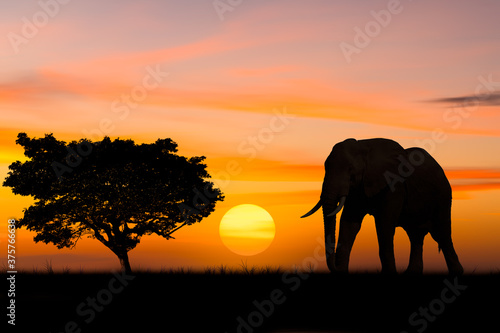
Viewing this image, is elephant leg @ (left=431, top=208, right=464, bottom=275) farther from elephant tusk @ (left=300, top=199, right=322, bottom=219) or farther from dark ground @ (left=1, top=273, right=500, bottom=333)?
elephant tusk @ (left=300, top=199, right=322, bottom=219)

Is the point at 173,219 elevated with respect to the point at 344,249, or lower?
elevated

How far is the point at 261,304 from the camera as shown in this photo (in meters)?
15.8

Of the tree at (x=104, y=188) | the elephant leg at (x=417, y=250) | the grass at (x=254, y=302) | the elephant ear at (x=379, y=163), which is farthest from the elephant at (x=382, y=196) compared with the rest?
the tree at (x=104, y=188)

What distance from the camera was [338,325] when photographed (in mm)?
14867

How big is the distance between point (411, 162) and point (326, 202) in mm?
3634

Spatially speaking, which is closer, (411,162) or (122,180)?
(411,162)

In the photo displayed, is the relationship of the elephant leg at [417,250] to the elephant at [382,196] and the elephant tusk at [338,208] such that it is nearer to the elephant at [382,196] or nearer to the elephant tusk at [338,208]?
the elephant at [382,196]

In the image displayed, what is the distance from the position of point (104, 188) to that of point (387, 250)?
19353 millimetres

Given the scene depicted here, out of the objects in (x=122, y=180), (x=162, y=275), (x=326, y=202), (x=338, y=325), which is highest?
(x=122, y=180)

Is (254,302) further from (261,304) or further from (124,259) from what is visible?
(124,259)

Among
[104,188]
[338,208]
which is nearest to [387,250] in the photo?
[338,208]

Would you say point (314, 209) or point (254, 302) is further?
point (314, 209)

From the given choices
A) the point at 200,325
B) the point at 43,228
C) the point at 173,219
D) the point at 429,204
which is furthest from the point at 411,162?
the point at 43,228

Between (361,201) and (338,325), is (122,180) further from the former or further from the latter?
(338,325)
